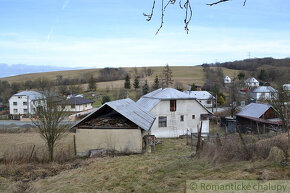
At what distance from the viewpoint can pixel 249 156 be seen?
8.04 metres

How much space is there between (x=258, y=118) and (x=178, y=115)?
326 inches

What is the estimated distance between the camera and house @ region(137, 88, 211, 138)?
1057 inches

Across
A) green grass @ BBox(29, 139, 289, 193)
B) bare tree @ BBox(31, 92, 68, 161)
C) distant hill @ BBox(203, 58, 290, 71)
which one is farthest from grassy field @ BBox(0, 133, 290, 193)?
distant hill @ BBox(203, 58, 290, 71)

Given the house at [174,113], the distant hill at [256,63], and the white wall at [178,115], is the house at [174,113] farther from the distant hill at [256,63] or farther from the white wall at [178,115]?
the distant hill at [256,63]

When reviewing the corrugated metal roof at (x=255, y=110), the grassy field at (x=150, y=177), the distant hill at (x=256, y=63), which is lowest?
the grassy field at (x=150, y=177)

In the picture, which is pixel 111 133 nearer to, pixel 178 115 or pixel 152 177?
pixel 152 177

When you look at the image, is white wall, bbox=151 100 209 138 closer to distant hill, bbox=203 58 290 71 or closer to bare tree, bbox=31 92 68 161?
bare tree, bbox=31 92 68 161

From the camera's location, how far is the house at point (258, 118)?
25255 mm

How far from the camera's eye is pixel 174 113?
90.4 feet

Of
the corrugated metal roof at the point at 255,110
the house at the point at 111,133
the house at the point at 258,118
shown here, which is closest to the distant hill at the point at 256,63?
the corrugated metal roof at the point at 255,110

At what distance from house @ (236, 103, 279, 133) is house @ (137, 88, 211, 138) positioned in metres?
4.45

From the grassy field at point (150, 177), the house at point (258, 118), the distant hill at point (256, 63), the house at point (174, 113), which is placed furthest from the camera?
the distant hill at point (256, 63)

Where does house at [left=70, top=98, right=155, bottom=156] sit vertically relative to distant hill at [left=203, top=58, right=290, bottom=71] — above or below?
below

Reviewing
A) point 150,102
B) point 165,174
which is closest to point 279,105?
point 150,102
